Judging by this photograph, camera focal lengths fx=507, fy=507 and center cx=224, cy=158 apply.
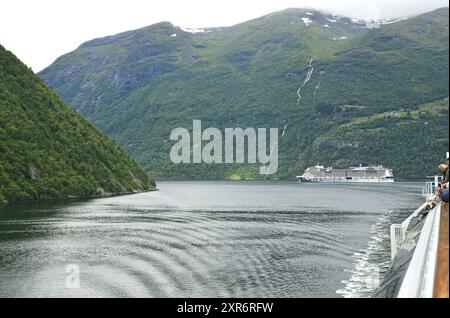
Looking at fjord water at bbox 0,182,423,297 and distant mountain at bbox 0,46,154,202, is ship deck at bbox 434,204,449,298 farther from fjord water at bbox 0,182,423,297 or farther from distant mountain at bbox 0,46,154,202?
distant mountain at bbox 0,46,154,202

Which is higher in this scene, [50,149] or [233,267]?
[50,149]

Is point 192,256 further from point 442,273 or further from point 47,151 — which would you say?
point 47,151

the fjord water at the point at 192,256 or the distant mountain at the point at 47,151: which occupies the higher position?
the distant mountain at the point at 47,151

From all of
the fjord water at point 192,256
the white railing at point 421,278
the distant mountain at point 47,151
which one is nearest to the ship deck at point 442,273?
the white railing at point 421,278

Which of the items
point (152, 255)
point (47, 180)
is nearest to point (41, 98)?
point (47, 180)

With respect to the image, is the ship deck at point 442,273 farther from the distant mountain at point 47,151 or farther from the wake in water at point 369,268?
the distant mountain at point 47,151

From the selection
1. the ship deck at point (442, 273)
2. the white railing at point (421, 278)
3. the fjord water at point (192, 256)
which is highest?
the ship deck at point (442, 273)

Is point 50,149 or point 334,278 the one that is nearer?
point 334,278

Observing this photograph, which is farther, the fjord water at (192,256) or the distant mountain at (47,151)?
the distant mountain at (47,151)
